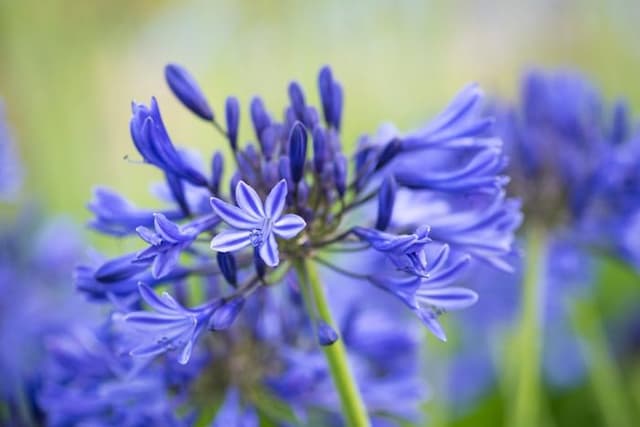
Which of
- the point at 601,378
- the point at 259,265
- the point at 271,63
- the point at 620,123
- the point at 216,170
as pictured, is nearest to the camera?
the point at 259,265

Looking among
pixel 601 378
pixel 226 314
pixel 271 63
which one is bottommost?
pixel 601 378

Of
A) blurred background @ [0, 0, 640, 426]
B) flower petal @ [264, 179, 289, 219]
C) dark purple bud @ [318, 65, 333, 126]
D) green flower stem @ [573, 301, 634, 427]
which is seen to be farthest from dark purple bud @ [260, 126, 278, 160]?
green flower stem @ [573, 301, 634, 427]

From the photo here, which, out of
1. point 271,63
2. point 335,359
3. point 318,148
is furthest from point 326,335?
point 271,63

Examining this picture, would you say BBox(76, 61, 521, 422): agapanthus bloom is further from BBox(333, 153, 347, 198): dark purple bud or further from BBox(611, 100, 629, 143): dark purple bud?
BBox(611, 100, 629, 143): dark purple bud

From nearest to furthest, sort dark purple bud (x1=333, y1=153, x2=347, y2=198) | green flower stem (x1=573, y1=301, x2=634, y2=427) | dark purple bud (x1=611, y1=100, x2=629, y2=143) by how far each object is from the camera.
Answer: dark purple bud (x1=333, y1=153, x2=347, y2=198)
dark purple bud (x1=611, y1=100, x2=629, y2=143)
green flower stem (x1=573, y1=301, x2=634, y2=427)

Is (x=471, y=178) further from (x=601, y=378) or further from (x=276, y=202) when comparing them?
(x=601, y=378)

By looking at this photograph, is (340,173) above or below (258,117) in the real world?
below

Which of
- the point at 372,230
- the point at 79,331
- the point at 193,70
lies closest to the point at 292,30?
the point at 193,70
